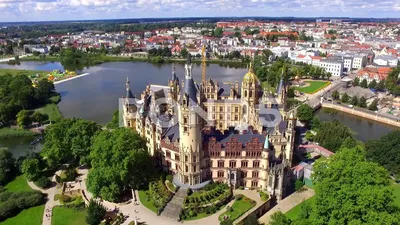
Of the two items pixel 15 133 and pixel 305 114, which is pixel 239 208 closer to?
pixel 305 114

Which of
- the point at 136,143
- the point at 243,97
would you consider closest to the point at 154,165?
the point at 136,143

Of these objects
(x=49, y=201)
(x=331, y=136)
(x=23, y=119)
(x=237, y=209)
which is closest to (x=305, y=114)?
(x=331, y=136)

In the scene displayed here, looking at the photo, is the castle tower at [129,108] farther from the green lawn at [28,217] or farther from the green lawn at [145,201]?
the green lawn at [28,217]

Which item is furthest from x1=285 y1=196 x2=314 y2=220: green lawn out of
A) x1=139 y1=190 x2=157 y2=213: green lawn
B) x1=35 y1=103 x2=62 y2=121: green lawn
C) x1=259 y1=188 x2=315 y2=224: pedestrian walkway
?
x1=35 y1=103 x2=62 y2=121: green lawn

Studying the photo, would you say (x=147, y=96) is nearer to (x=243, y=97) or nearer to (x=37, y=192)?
(x=243, y=97)

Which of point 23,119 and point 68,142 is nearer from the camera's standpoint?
point 68,142

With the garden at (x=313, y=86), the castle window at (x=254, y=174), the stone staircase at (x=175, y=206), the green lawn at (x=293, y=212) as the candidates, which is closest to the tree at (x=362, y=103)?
the garden at (x=313, y=86)
